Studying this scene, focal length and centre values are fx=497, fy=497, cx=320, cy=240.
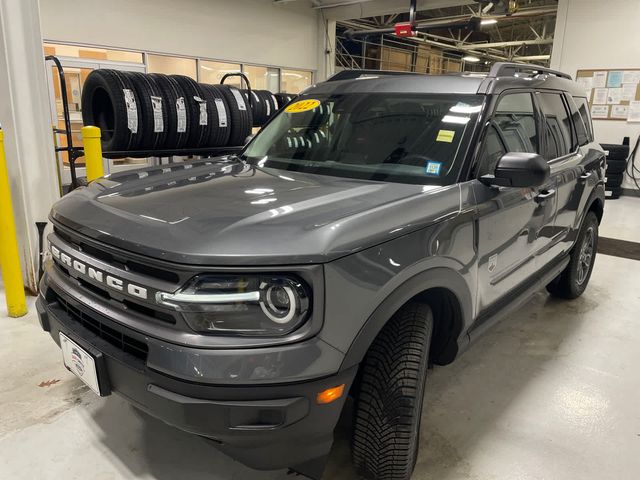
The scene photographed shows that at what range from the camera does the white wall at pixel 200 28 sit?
804cm

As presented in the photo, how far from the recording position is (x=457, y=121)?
7.24 ft

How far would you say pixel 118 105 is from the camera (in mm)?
4402

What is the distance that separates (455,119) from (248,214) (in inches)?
44.9

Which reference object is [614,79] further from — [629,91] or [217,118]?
[217,118]

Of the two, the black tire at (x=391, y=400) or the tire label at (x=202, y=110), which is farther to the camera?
the tire label at (x=202, y=110)

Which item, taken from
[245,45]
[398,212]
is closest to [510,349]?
[398,212]

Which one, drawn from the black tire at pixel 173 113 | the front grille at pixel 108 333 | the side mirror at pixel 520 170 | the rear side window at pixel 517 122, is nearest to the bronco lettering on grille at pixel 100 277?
the front grille at pixel 108 333

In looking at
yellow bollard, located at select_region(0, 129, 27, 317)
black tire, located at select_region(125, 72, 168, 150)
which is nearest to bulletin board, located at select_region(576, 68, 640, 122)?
black tire, located at select_region(125, 72, 168, 150)

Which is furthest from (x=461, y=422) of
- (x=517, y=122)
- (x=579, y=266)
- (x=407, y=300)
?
(x=579, y=266)

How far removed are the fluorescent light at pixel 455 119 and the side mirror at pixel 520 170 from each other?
0.26m

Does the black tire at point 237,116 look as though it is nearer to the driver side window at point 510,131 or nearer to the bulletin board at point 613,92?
the driver side window at point 510,131

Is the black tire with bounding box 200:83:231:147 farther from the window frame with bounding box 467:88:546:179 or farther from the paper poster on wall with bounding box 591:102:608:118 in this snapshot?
the paper poster on wall with bounding box 591:102:608:118

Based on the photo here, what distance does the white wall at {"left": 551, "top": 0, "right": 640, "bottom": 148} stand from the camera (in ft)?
27.5

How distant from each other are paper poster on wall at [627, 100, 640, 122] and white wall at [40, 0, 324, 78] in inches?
279
